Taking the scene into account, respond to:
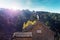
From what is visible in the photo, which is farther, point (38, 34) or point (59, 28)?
point (59, 28)

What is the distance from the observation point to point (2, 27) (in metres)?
79.9

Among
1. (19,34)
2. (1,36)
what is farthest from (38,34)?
(1,36)

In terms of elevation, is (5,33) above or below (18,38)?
below

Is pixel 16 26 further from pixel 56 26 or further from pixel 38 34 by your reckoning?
pixel 38 34

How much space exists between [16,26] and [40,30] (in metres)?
42.1

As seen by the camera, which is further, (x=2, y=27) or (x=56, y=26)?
(x=2, y=27)

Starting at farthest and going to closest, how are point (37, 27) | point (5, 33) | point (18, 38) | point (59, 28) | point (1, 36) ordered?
point (5, 33), point (1, 36), point (59, 28), point (37, 27), point (18, 38)

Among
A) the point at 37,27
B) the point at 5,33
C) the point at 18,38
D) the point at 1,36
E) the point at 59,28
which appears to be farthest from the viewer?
the point at 5,33

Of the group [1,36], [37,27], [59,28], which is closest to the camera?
[37,27]

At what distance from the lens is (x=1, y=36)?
239 feet

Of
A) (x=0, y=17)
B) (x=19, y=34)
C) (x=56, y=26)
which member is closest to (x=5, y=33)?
(x=0, y=17)

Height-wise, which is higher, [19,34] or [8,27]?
[19,34]

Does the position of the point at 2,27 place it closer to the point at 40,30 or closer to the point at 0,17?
the point at 0,17

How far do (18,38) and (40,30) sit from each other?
8.00 meters
